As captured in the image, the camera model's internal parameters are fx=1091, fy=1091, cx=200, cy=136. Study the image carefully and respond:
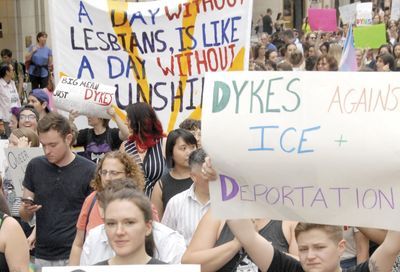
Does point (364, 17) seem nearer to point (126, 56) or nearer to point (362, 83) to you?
point (126, 56)

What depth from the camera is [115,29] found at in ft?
31.9

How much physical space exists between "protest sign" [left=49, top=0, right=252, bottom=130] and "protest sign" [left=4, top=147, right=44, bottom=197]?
1763 mm

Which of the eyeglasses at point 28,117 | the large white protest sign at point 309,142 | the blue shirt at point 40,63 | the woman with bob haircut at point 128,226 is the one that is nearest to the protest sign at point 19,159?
the eyeglasses at point 28,117

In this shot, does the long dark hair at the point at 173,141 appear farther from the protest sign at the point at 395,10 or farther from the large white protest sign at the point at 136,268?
the protest sign at the point at 395,10

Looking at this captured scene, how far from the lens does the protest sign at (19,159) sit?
7820mm

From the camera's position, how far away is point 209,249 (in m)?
5.27

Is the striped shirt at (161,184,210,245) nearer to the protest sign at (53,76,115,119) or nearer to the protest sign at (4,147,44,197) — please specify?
the protest sign at (4,147,44,197)

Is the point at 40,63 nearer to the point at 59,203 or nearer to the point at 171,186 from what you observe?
the point at 171,186

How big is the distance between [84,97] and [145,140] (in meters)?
1.24

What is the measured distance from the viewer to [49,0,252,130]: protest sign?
9555mm

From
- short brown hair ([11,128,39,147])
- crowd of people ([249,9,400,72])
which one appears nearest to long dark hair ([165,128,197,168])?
short brown hair ([11,128,39,147])

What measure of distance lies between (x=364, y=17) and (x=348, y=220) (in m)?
19.2

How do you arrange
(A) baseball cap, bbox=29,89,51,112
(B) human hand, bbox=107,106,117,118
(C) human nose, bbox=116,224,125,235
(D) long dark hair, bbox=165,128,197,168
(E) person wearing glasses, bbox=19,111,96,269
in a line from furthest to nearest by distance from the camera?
(A) baseball cap, bbox=29,89,51,112 < (B) human hand, bbox=107,106,117,118 < (D) long dark hair, bbox=165,128,197,168 < (E) person wearing glasses, bbox=19,111,96,269 < (C) human nose, bbox=116,224,125,235

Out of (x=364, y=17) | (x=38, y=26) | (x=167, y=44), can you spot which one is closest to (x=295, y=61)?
(x=167, y=44)
